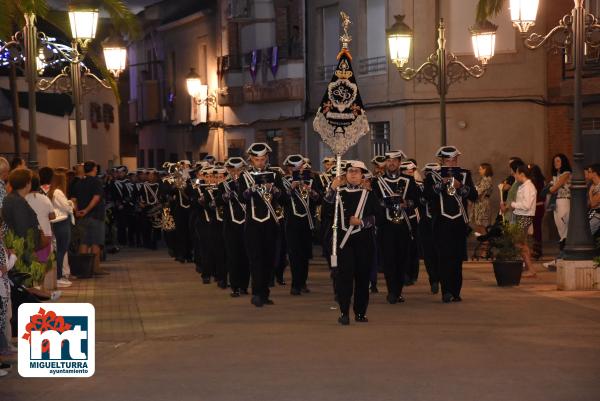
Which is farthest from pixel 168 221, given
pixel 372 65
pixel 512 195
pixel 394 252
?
pixel 394 252

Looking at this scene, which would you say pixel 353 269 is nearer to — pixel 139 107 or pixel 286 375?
pixel 286 375

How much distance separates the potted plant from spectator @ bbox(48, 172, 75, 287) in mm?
6322

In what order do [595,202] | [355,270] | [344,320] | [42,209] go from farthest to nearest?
1. [595,202]
2. [42,209]
3. [355,270]
4. [344,320]

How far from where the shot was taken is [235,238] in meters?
20.8

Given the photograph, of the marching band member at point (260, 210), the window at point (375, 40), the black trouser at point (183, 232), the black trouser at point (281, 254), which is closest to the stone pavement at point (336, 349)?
the marching band member at point (260, 210)

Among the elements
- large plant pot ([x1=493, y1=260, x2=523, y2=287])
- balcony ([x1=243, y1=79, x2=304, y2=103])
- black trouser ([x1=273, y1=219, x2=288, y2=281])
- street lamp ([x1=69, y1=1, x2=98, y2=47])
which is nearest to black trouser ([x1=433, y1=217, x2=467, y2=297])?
large plant pot ([x1=493, y1=260, x2=523, y2=287])

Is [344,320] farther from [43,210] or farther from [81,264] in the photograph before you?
[81,264]

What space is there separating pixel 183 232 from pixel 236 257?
8566 mm

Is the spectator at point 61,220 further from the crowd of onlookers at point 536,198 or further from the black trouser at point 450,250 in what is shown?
the crowd of onlookers at point 536,198

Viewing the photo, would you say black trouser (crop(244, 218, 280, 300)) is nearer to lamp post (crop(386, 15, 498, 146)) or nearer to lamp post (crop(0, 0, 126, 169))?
lamp post (crop(0, 0, 126, 169))

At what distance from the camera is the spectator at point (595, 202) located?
21672mm

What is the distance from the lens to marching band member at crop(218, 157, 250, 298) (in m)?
20.6

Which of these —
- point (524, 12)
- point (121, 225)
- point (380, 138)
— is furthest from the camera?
point (121, 225)

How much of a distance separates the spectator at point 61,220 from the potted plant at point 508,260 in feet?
20.7
